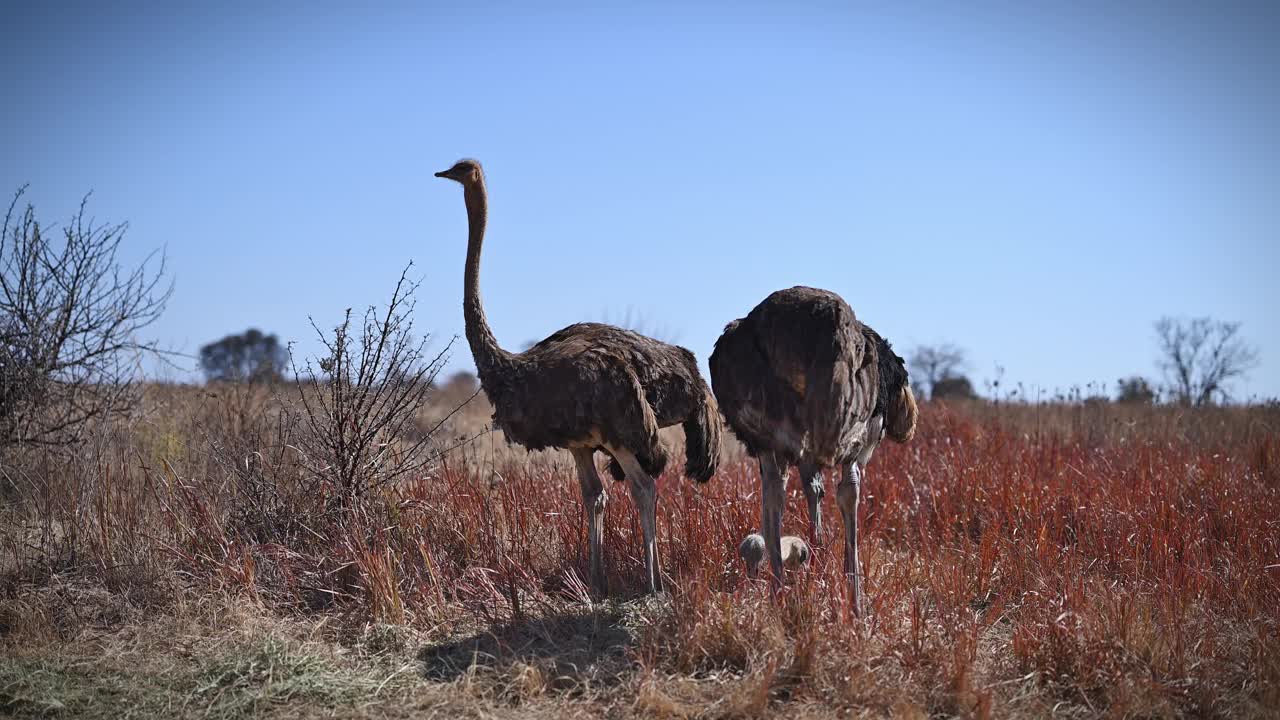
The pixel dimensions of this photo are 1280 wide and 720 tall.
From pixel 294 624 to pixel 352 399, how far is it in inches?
53.9

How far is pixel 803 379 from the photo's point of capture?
4.55m

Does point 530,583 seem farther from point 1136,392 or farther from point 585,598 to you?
point 1136,392

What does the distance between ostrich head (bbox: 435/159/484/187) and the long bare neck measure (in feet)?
0.12

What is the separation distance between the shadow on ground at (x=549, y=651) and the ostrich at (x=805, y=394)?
87cm

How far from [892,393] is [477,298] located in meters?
2.44

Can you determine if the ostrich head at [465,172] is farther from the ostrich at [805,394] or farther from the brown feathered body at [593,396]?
the ostrich at [805,394]

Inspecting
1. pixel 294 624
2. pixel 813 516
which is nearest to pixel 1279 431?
pixel 813 516

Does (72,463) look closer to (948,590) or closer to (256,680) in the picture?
(256,680)

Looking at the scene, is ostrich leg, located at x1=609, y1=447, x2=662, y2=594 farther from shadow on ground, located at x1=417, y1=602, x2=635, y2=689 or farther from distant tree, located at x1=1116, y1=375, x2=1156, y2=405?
distant tree, located at x1=1116, y1=375, x2=1156, y2=405

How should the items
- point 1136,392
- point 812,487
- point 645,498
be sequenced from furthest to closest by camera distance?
point 1136,392, point 645,498, point 812,487

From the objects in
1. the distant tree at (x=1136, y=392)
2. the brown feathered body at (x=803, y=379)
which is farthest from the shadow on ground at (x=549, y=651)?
the distant tree at (x=1136, y=392)

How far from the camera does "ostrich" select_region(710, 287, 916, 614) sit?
4.45 m

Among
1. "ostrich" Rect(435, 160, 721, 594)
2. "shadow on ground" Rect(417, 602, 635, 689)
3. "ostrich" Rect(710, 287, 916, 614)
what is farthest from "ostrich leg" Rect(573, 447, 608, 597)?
"ostrich" Rect(710, 287, 916, 614)

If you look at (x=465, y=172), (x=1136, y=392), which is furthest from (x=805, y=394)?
(x=1136, y=392)
